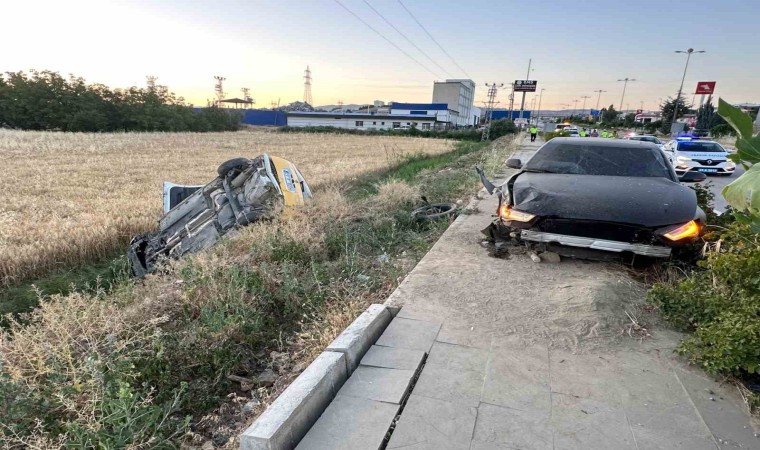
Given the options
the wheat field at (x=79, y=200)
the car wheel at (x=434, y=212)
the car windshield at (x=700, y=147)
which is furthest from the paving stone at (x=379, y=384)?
the car windshield at (x=700, y=147)

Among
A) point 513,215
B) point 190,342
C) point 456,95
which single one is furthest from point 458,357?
point 456,95

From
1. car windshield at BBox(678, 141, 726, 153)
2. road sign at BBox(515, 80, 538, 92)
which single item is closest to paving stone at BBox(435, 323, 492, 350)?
car windshield at BBox(678, 141, 726, 153)

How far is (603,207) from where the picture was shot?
13.9 ft

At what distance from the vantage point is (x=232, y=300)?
148 inches

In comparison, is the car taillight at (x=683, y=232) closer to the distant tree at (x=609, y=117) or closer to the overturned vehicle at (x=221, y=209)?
the overturned vehicle at (x=221, y=209)

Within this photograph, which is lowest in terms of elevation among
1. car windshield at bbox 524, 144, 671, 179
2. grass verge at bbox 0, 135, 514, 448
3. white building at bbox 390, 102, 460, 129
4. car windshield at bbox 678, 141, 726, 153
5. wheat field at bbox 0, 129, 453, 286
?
wheat field at bbox 0, 129, 453, 286

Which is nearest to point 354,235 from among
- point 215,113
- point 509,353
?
point 509,353

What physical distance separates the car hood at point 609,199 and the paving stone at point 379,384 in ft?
8.95

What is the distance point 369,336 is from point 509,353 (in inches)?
42.9

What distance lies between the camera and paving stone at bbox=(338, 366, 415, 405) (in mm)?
2510

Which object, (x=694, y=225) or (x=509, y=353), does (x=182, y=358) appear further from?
(x=694, y=225)

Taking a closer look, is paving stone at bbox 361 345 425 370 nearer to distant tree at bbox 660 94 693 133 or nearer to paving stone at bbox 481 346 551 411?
paving stone at bbox 481 346 551 411

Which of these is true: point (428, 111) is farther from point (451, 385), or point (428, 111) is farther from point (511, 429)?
point (511, 429)

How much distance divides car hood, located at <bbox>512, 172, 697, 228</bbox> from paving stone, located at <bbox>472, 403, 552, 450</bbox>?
103 inches
